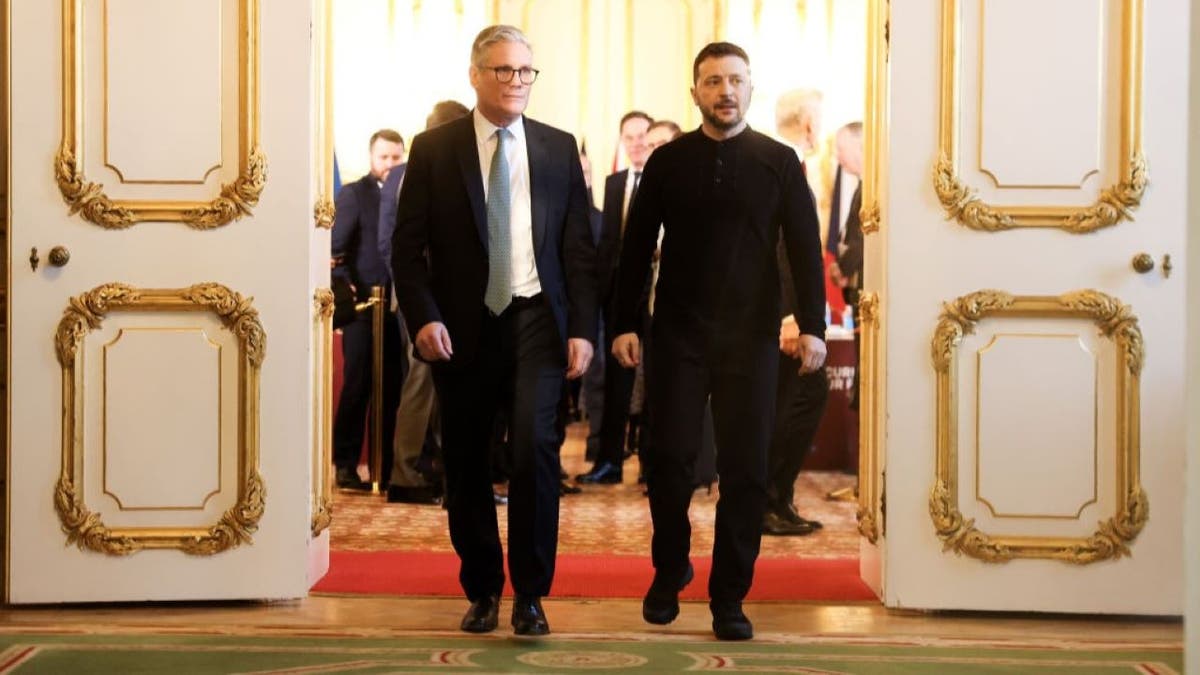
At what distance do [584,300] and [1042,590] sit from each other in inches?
58.5

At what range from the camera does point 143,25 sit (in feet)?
14.2

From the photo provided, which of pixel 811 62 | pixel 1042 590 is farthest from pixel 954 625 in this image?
pixel 811 62

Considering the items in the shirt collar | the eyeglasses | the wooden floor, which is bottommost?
the wooden floor

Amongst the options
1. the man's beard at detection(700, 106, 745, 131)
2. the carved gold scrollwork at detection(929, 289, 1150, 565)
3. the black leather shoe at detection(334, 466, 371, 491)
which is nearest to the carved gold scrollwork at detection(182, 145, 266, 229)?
the man's beard at detection(700, 106, 745, 131)

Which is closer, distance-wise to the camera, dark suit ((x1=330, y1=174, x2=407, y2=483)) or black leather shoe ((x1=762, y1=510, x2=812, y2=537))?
black leather shoe ((x1=762, y1=510, x2=812, y2=537))

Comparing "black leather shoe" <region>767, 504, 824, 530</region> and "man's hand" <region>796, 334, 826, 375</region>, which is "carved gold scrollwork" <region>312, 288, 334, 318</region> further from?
"black leather shoe" <region>767, 504, 824, 530</region>

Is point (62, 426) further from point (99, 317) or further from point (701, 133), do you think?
point (701, 133)

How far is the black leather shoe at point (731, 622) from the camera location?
13.0ft

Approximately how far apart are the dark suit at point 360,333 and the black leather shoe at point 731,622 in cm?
340

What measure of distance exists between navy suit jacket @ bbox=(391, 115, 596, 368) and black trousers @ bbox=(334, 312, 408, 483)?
3.18 m

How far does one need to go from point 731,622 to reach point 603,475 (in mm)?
3554

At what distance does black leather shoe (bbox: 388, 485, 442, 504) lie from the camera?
6.80 metres

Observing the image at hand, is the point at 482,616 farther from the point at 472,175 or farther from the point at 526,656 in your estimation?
the point at 472,175

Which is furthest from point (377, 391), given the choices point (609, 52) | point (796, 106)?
point (796, 106)
